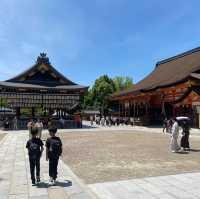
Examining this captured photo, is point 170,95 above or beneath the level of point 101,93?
beneath

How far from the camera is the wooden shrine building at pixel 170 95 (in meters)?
26.2

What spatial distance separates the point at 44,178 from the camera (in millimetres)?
7934

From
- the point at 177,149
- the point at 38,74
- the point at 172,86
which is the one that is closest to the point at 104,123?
the point at 38,74

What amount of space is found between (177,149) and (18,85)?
24482 millimetres

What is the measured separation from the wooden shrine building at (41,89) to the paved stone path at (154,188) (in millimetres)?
27597

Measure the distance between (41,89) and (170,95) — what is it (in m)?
14.2

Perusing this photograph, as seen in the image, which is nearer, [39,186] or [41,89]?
[39,186]

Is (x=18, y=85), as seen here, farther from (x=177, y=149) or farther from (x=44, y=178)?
(x=44, y=178)

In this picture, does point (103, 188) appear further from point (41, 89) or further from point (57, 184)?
point (41, 89)

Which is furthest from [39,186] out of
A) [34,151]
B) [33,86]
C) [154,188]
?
[33,86]

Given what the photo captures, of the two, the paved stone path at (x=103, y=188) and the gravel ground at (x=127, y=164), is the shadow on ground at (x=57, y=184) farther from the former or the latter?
the gravel ground at (x=127, y=164)

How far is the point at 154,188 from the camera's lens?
6.79m

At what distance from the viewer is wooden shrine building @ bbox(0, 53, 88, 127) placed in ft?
111

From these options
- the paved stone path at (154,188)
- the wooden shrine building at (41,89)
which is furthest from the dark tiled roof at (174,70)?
the paved stone path at (154,188)
